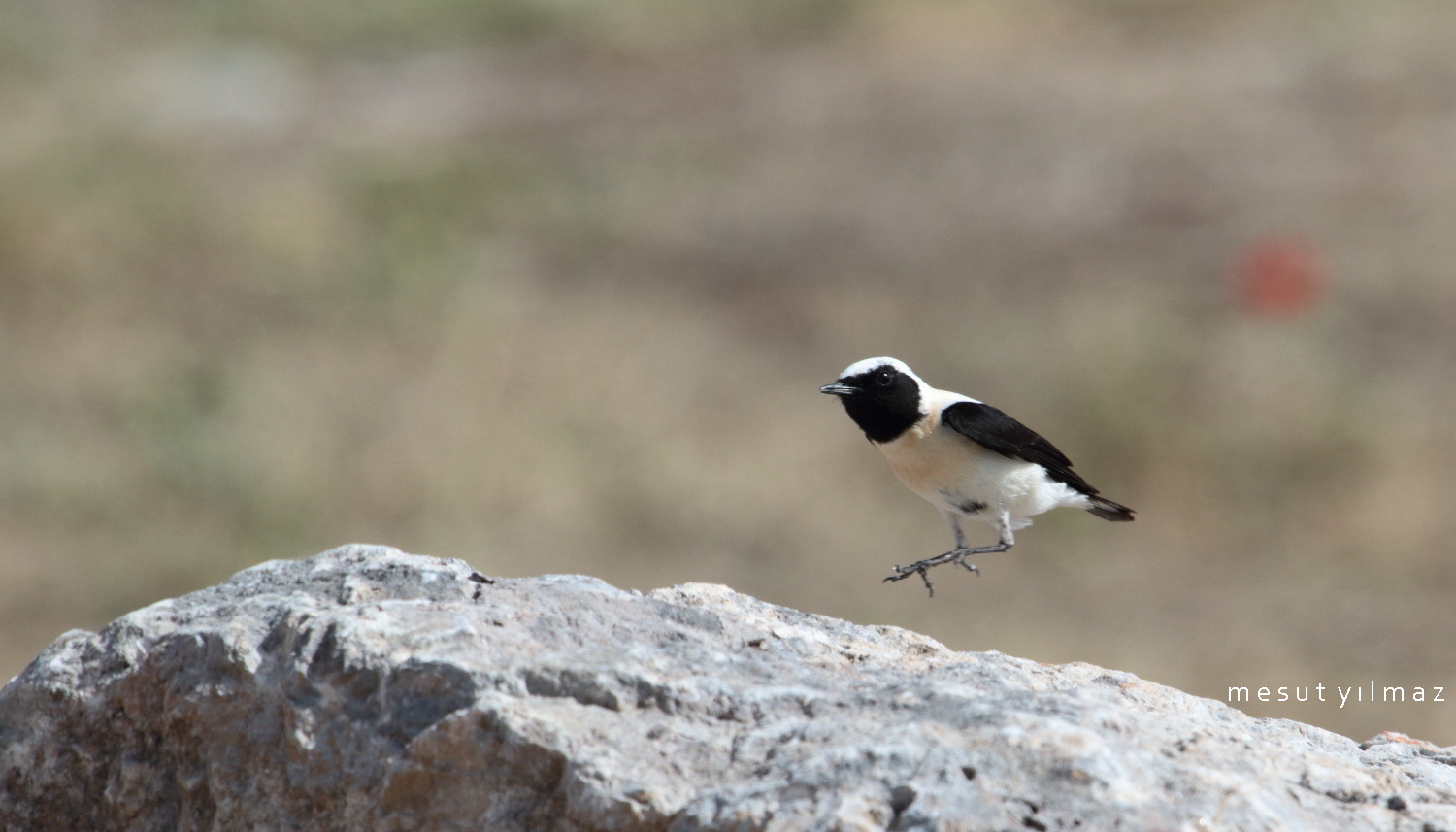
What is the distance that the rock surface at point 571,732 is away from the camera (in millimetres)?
2766

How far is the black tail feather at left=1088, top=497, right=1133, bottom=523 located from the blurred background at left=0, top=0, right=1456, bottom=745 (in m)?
4.03

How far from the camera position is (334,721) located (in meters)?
3.12

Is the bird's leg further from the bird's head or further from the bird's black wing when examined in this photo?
the bird's head

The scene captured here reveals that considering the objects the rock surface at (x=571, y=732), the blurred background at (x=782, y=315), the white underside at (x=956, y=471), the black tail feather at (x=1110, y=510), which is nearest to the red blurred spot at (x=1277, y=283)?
the blurred background at (x=782, y=315)

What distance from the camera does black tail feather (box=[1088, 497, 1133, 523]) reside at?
584cm

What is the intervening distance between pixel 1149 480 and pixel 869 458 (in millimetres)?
2293

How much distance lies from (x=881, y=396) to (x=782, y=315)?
959 centimetres

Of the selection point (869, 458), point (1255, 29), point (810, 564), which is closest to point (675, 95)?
point (1255, 29)

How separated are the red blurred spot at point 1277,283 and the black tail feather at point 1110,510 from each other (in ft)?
24.8

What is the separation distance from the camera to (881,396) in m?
5.07

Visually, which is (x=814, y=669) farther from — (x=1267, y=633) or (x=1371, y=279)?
(x=1371, y=279)

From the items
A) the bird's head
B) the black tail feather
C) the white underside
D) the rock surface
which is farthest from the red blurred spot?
the rock surface

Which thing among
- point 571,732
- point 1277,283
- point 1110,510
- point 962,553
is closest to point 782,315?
point 1277,283

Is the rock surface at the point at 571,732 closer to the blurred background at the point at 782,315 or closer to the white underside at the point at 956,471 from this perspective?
the white underside at the point at 956,471
